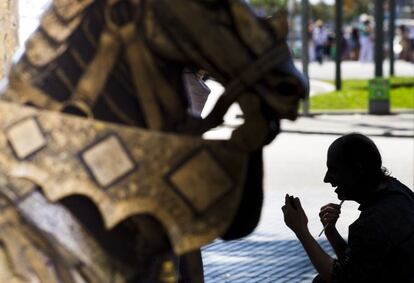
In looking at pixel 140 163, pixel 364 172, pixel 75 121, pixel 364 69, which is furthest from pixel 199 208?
pixel 364 69

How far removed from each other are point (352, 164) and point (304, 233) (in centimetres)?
41

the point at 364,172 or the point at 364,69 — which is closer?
the point at 364,172

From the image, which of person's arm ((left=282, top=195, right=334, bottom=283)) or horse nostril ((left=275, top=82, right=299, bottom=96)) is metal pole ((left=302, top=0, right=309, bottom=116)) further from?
horse nostril ((left=275, top=82, right=299, bottom=96))

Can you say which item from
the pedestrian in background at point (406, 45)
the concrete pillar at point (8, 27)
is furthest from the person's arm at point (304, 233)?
the pedestrian in background at point (406, 45)

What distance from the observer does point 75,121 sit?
87.4 inches

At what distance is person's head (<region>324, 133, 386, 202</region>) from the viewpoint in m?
4.45

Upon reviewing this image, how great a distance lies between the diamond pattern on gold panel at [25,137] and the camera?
224cm

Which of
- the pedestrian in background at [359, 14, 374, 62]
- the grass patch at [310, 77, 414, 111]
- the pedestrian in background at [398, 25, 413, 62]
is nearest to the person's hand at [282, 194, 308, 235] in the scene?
the grass patch at [310, 77, 414, 111]

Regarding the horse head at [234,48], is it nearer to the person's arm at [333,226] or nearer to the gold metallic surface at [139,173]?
the gold metallic surface at [139,173]

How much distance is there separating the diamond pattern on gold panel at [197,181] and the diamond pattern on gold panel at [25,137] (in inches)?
10.3

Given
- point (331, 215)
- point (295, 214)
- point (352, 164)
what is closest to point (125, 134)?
point (352, 164)

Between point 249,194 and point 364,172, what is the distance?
219 cm

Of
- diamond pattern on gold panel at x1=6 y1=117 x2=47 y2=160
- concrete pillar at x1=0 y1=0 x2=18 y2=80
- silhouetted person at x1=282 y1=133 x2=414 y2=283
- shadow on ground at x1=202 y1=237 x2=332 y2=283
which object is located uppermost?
diamond pattern on gold panel at x1=6 y1=117 x2=47 y2=160

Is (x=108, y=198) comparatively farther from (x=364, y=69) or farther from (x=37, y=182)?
(x=364, y=69)
